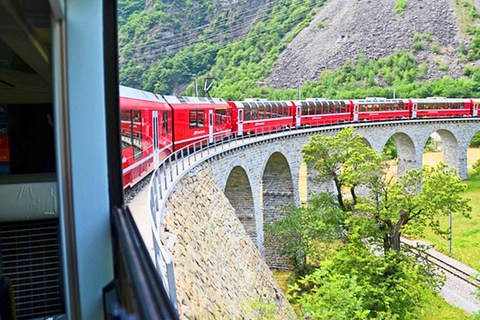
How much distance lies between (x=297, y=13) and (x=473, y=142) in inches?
1914

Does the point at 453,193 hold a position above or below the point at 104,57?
below

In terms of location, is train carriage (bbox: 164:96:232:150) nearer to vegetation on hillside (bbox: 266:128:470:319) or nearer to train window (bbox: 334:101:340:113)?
vegetation on hillside (bbox: 266:128:470:319)

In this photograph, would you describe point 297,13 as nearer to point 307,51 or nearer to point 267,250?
point 307,51

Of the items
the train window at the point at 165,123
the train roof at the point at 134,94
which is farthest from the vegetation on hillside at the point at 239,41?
the train roof at the point at 134,94

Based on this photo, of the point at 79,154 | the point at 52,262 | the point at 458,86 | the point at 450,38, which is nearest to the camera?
the point at 79,154

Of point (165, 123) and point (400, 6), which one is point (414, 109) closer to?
point (165, 123)

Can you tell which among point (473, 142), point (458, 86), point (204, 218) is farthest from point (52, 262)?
point (458, 86)

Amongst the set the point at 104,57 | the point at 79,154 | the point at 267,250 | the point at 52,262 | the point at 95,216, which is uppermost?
the point at 104,57

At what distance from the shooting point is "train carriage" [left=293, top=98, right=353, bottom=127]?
Answer: 24438 mm

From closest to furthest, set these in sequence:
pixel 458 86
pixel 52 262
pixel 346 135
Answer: pixel 52 262, pixel 346 135, pixel 458 86

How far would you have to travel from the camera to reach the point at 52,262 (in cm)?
287

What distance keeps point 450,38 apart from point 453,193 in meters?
51.9

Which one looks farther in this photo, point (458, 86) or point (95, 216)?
point (458, 86)

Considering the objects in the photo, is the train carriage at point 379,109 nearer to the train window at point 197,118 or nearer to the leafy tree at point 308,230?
the leafy tree at point 308,230
